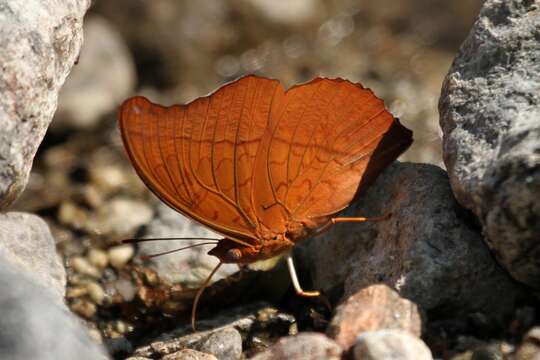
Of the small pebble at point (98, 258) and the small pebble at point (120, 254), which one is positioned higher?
the small pebble at point (120, 254)

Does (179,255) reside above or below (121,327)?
above

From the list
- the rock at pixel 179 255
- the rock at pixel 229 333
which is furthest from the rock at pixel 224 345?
the rock at pixel 179 255

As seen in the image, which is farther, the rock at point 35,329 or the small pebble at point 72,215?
the small pebble at point 72,215

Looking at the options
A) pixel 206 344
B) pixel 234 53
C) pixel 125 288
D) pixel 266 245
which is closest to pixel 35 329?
pixel 206 344

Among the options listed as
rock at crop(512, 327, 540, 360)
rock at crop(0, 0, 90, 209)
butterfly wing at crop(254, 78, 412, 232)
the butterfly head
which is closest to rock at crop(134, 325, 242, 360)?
the butterfly head

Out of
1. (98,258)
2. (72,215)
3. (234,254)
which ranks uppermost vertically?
(234,254)

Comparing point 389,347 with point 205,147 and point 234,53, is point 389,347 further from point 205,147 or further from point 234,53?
point 234,53

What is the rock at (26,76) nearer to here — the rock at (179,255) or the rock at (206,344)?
the rock at (206,344)
